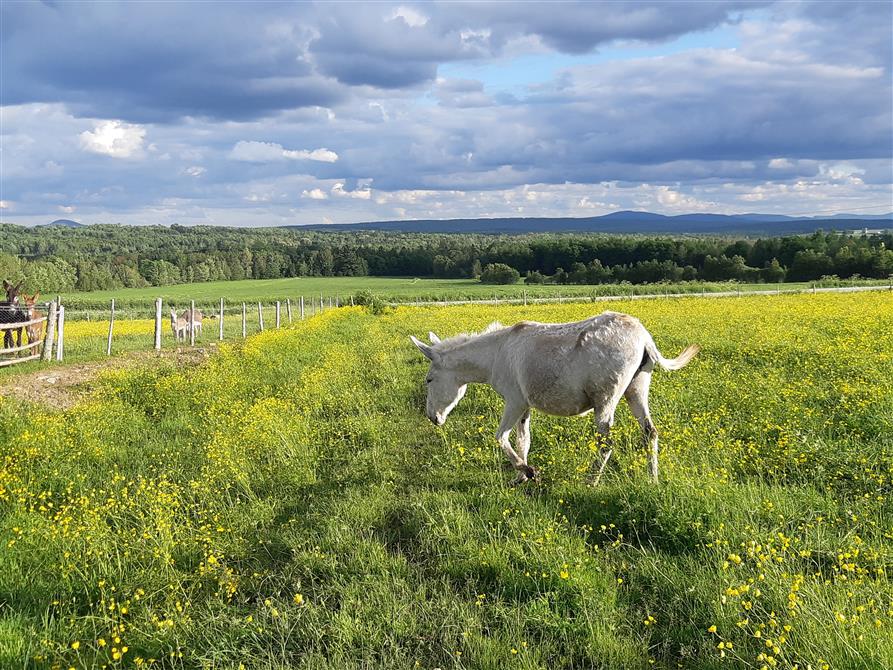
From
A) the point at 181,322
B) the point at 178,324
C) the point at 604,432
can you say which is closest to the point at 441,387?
the point at 604,432

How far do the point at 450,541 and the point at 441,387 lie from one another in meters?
3.00

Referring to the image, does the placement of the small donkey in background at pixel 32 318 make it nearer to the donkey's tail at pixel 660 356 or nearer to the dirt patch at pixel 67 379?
the dirt patch at pixel 67 379

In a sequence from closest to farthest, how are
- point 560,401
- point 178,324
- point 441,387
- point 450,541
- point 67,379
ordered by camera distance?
point 450,541 < point 560,401 < point 441,387 < point 67,379 < point 178,324

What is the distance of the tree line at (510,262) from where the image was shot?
246 feet

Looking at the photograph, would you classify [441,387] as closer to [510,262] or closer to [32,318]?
[32,318]

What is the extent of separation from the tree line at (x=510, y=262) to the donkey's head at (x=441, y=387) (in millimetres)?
78510

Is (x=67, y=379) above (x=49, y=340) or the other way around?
the other way around

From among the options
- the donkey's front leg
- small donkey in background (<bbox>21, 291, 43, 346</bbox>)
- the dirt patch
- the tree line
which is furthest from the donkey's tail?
the tree line

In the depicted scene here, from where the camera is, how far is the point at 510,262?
341 feet

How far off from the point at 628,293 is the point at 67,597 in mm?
55459

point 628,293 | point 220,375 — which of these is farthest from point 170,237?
point 220,375

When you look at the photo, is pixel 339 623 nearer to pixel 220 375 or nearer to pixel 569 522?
pixel 569 522

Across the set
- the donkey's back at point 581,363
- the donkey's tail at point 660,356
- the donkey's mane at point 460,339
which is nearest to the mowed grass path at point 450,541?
the donkey's back at point 581,363

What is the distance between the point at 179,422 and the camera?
9.09m
